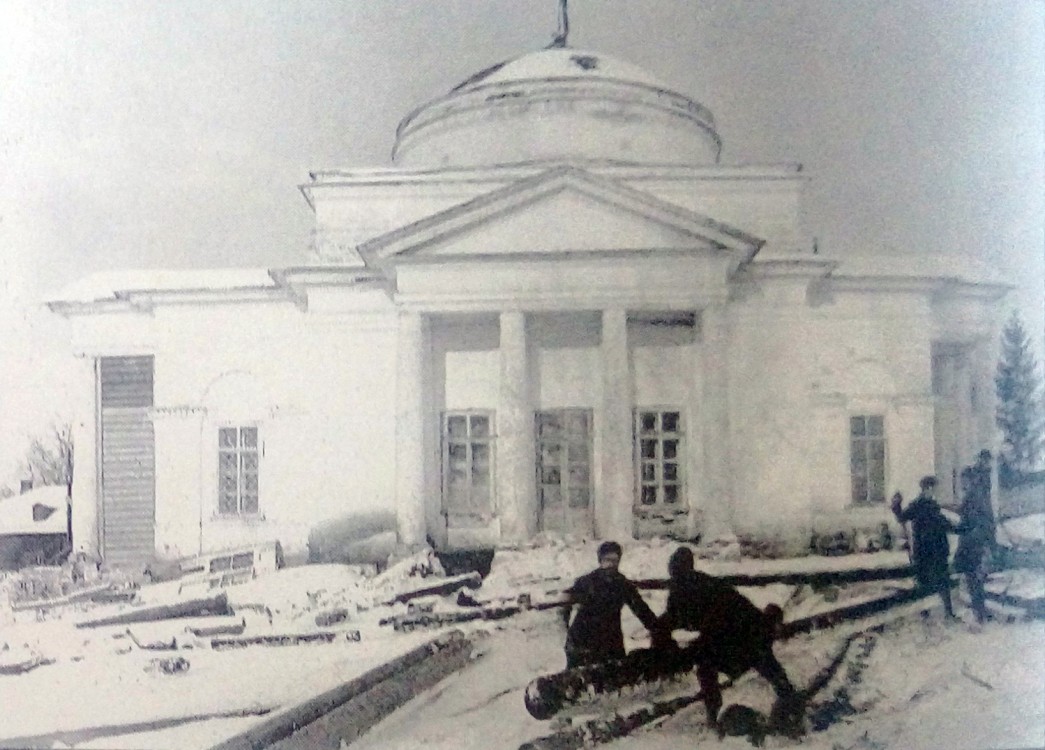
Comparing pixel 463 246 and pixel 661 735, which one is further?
pixel 463 246

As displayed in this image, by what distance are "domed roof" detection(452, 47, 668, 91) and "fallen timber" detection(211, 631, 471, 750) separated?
72.1 inches

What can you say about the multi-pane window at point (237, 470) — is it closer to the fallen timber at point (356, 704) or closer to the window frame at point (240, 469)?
the window frame at point (240, 469)

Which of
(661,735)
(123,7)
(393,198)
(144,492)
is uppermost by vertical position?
(123,7)

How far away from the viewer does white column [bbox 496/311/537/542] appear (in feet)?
9.25

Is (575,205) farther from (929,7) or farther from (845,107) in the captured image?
(929,7)

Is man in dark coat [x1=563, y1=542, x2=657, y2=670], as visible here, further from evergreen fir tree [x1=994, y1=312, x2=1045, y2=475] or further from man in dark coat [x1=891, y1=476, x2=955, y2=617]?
evergreen fir tree [x1=994, y1=312, x2=1045, y2=475]

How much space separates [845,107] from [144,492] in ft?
8.62

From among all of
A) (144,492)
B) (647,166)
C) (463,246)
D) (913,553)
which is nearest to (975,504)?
(913,553)

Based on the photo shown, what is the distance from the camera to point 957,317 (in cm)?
288

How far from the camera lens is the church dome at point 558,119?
2.94 metres

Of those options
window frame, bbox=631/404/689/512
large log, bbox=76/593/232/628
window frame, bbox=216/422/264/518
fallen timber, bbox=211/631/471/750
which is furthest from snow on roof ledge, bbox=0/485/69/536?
window frame, bbox=631/404/689/512

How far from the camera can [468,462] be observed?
9.28 feet

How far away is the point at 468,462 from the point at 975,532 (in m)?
1.67

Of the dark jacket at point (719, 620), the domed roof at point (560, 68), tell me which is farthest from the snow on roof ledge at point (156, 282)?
the dark jacket at point (719, 620)
